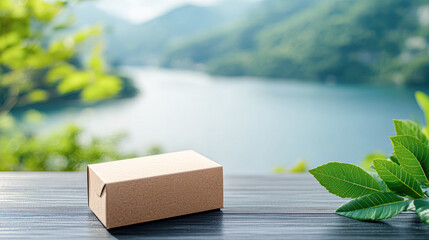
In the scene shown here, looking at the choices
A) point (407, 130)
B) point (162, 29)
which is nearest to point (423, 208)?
point (407, 130)

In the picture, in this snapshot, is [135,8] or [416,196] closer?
[416,196]

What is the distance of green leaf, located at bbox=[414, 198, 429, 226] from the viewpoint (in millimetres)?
517

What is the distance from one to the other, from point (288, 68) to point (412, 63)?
1.36m

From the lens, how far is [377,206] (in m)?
0.56

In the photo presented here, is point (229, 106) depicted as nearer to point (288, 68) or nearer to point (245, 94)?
point (245, 94)

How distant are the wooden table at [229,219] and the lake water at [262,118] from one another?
331 centimetres

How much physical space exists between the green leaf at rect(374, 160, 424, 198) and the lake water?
3422 millimetres

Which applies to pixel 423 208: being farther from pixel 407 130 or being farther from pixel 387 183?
pixel 407 130

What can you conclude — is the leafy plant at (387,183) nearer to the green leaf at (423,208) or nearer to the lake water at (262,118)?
the green leaf at (423,208)

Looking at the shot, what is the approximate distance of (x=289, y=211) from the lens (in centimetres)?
61

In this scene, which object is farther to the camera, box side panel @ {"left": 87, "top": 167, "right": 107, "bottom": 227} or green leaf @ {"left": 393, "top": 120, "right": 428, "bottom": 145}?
green leaf @ {"left": 393, "top": 120, "right": 428, "bottom": 145}

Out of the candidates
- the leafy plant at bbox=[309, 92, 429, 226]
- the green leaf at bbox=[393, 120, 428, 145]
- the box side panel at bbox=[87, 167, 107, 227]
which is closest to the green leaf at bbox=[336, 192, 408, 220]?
the leafy plant at bbox=[309, 92, 429, 226]

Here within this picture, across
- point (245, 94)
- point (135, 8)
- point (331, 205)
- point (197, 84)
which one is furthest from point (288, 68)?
point (331, 205)

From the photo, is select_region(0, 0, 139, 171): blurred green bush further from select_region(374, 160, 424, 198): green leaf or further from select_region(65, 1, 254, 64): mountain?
select_region(65, 1, 254, 64): mountain
